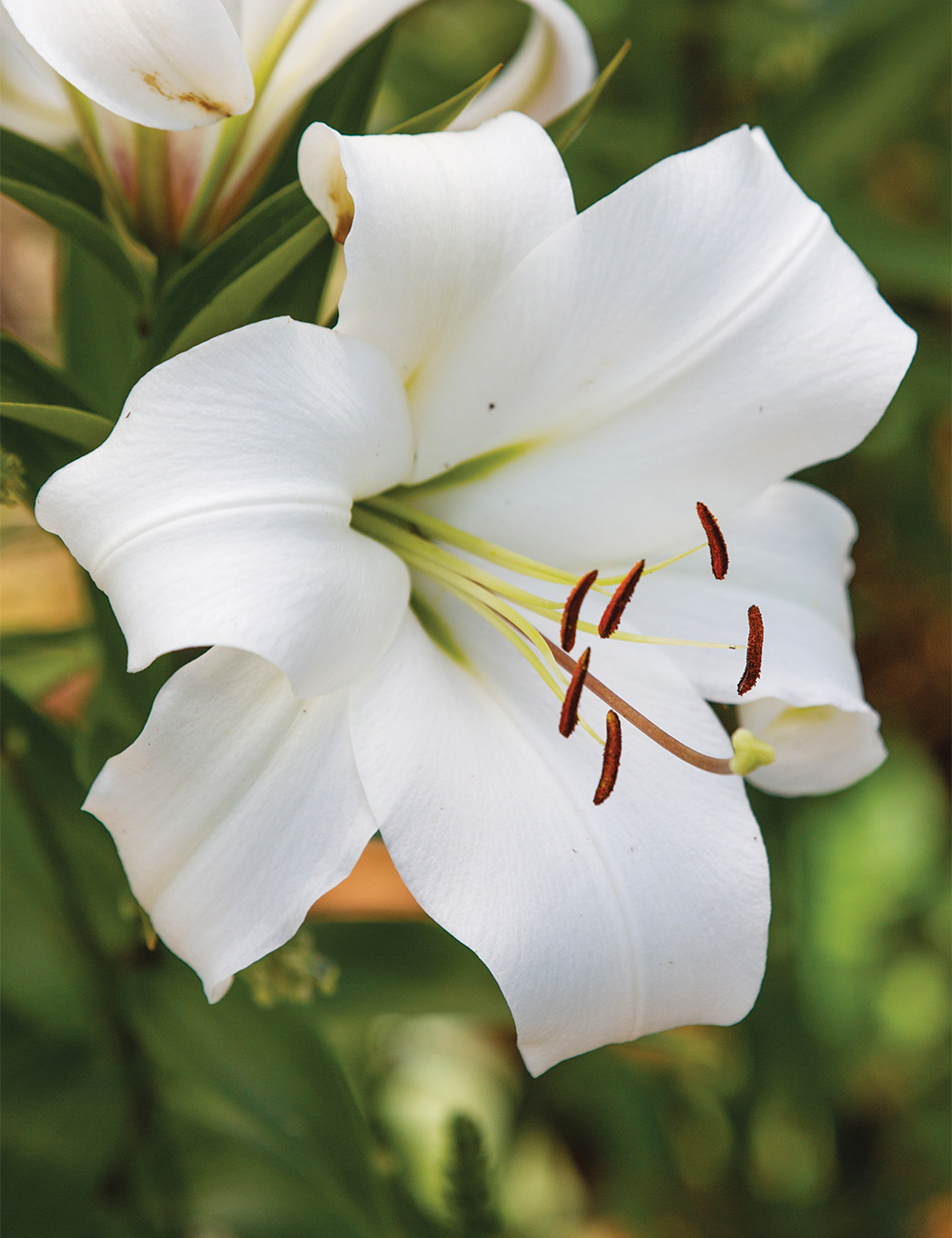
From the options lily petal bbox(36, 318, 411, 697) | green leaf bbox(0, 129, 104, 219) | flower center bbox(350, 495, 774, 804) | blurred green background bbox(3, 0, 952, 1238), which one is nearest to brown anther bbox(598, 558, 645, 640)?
flower center bbox(350, 495, 774, 804)

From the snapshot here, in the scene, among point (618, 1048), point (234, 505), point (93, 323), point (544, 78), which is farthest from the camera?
point (618, 1048)

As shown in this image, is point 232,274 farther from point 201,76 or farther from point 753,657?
point 753,657

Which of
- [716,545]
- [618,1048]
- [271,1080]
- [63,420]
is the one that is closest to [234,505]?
[63,420]

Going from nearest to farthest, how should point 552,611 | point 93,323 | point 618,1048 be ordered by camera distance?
1. point 552,611
2. point 93,323
3. point 618,1048

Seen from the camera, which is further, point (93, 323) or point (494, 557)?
point (93, 323)

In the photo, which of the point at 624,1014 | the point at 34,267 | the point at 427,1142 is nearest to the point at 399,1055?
the point at 427,1142

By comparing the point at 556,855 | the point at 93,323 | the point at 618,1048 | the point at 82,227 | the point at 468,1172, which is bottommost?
the point at 618,1048

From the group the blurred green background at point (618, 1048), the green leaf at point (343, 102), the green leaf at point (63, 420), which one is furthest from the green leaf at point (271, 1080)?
the green leaf at point (343, 102)

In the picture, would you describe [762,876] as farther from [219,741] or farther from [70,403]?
[70,403]

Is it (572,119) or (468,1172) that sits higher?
(572,119)
